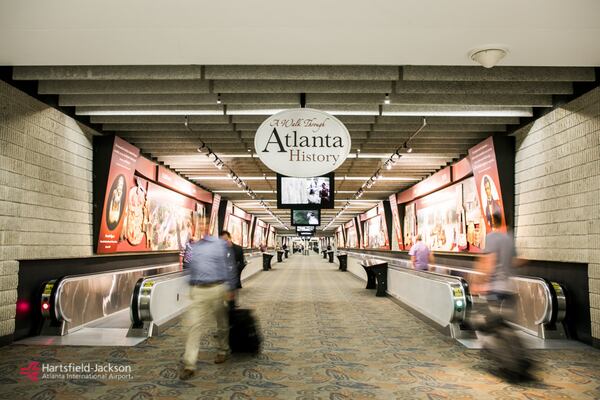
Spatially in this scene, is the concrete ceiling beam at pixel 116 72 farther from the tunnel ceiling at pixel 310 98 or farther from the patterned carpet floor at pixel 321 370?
the patterned carpet floor at pixel 321 370

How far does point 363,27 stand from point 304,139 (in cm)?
157

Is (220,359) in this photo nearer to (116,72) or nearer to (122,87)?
(116,72)

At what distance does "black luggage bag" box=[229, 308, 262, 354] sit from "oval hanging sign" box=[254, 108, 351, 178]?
182cm

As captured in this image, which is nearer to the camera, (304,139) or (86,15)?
(86,15)

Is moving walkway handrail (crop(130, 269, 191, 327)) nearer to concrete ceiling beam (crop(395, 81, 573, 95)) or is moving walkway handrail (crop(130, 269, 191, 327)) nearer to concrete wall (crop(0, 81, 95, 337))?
concrete wall (crop(0, 81, 95, 337))

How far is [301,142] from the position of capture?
5.48 m

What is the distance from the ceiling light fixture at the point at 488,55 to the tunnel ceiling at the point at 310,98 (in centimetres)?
78

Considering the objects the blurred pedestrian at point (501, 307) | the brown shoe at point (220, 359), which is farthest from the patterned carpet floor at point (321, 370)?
the blurred pedestrian at point (501, 307)

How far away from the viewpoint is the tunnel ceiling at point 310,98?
5.84 m

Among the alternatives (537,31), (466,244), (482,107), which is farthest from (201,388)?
(466,244)

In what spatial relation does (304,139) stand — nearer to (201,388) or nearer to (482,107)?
(201,388)

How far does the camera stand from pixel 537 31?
4.52 m

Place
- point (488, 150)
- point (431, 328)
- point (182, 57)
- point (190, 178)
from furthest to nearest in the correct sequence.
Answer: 1. point (190, 178)
2. point (488, 150)
3. point (431, 328)
4. point (182, 57)

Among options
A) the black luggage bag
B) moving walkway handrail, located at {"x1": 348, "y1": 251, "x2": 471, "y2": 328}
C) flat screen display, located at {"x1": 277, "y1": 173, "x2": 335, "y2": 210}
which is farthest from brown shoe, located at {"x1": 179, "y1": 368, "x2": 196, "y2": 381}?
flat screen display, located at {"x1": 277, "y1": 173, "x2": 335, "y2": 210}
